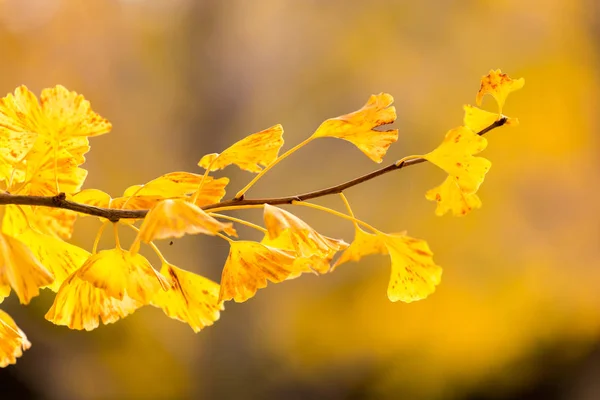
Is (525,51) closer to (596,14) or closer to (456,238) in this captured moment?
(596,14)

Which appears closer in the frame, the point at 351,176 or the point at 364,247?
the point at 364,247

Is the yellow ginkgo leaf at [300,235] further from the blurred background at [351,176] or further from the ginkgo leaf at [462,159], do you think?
the blurred background at [351,176]

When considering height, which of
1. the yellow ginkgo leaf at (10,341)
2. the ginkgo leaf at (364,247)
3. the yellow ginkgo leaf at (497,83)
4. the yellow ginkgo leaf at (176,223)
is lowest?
the yellow ginkgo leaf at (10,341)

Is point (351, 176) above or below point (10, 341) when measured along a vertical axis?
below

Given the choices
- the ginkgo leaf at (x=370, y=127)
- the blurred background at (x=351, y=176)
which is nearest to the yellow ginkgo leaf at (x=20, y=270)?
A: the ginkgo leaf at (x=370, y=127)

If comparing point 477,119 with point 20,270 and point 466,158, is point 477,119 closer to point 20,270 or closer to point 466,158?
point 466,158

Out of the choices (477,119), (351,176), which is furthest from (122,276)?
(351,176)
